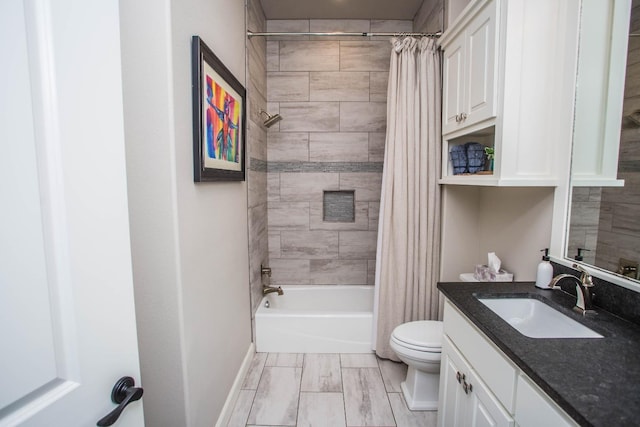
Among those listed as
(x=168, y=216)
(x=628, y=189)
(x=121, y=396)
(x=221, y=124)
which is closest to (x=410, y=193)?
(x=628, y=189)

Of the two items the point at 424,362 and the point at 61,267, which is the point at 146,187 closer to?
the point at 61,267

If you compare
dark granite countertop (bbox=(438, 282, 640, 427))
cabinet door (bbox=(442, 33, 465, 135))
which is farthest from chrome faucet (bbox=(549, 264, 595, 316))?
cabinet door (bbox=(442, 33, 465, 135))

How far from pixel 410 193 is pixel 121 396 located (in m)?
1.97

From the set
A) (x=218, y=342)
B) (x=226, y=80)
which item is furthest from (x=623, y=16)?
(x=218, y=342)

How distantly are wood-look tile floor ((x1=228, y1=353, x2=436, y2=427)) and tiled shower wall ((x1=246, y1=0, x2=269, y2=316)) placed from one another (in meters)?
0.51

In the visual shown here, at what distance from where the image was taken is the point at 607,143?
121 centimetres

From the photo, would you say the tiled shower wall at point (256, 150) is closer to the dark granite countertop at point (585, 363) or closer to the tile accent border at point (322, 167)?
the tile accent border at point (322, 167)

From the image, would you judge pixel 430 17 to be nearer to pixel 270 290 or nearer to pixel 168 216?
pixel 168 216

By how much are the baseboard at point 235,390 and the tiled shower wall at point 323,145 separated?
88 cm

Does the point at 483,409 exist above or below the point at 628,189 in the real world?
below

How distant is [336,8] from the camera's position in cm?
265

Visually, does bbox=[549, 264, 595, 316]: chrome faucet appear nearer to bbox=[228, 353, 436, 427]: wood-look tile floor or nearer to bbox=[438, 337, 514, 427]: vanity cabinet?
bbox=[438, 337, 514, 427]: vanity cabinet

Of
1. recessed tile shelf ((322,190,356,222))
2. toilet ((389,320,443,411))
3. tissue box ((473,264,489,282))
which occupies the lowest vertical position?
toilet ((389,320,443,411))

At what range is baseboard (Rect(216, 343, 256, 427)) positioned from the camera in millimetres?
1674
